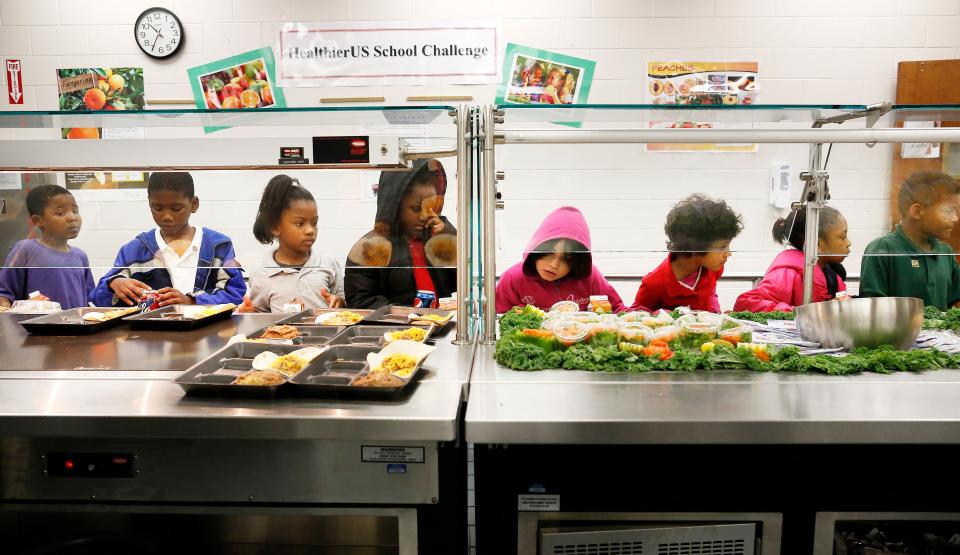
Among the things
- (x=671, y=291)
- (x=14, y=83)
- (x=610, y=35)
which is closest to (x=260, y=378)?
(x=671, y=291)

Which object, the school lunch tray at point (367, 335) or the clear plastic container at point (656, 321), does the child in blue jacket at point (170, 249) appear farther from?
the clear plastic container at point (656, 321)

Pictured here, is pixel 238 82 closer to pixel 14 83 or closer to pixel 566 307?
pixel 14 83

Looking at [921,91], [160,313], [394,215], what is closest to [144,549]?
[160,313]

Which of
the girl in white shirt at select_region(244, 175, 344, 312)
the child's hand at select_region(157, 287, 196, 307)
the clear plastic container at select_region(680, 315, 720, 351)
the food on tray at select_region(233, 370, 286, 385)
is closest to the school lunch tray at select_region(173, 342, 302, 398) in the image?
the food on tray at select_region(233, 370, 286, 385)

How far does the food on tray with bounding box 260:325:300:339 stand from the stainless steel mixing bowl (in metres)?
1.33

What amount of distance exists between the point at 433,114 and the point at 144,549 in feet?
4.10

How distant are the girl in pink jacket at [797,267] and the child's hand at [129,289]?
211 centimetres

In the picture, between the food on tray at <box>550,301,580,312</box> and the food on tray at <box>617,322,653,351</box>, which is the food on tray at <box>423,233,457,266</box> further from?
the food on tray at <box>617,322,653,351</box>

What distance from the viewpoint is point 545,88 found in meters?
3.65

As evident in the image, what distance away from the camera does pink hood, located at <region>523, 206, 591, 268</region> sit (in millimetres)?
1843

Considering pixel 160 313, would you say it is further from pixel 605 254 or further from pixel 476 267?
pixel 605 254

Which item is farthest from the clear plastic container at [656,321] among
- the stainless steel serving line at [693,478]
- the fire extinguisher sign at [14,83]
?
the fire extinguisher sign at [14,83]

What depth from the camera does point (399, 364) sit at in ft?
4.50

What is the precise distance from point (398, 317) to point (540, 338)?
0.49 m
